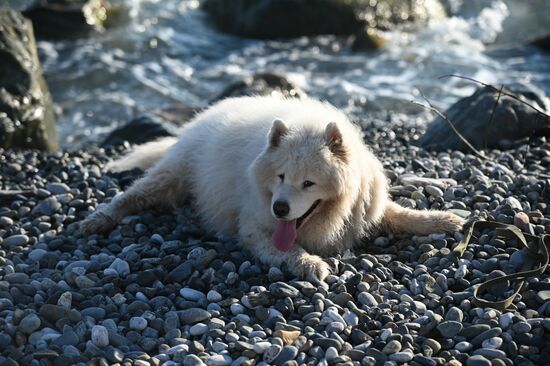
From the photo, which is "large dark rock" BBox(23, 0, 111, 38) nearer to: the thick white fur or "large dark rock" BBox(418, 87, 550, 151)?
the thick white fur

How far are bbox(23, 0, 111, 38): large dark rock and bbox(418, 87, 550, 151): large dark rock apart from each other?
435 inches

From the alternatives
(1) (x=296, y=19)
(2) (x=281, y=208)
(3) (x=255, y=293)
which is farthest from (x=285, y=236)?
(1) (x=296, y=19)

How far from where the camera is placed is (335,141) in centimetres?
528

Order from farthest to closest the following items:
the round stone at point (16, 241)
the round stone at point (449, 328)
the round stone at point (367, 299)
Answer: the round stone at point (16, 241) → the round stone at point (367, 299) → the round stone at point (449, 328)

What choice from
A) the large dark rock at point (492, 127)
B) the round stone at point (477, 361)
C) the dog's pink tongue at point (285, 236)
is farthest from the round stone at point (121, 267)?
the large dark rock at point (492, 127)

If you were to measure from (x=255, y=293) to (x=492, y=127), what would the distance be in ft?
15.1

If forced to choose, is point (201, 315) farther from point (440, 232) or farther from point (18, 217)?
point (18, 217)

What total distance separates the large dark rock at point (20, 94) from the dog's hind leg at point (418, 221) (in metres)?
5.56

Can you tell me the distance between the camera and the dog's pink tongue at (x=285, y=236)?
543cm

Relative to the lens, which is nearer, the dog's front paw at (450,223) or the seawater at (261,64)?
the dog's front paw at (450,223)

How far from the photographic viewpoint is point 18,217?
21.8 feet

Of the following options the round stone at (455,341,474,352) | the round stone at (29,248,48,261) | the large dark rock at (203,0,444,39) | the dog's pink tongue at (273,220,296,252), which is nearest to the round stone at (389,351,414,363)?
the round stone at (455,341,474,352)

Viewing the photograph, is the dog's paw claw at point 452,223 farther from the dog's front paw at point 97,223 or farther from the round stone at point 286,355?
the dog's front paw at point 97,223

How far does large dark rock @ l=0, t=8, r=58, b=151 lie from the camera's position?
9.43m
